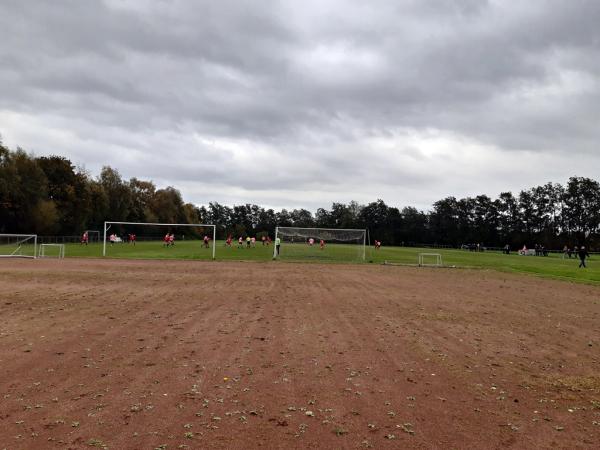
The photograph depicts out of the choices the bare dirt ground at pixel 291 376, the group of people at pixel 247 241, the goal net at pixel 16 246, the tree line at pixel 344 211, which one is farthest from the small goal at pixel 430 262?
the tree line at pixel 344 211

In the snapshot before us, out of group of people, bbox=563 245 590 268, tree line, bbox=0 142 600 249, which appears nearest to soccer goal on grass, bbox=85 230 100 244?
tree line, bbox=0 142 600 249

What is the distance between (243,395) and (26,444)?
2286 mm

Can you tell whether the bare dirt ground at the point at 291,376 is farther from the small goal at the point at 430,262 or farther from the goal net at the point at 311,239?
the goal net at the point at 311,239

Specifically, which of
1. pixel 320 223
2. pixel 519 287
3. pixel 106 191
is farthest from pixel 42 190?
pixel 320 223

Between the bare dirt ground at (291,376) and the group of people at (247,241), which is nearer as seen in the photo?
the bare dirt ground at (291,376)

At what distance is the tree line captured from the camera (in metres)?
71.6

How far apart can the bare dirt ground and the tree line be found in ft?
218

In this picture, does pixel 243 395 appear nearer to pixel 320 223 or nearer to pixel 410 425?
pixel 410 425

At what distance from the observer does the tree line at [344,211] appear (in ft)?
235

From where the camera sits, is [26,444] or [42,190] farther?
[42,190]

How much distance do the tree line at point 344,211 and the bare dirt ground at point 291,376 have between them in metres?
66.5

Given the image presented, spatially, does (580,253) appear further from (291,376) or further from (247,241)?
(247,241)

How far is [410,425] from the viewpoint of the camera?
199 inches

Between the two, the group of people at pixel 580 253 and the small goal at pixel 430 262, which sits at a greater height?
the group of people at pixel 580 253
